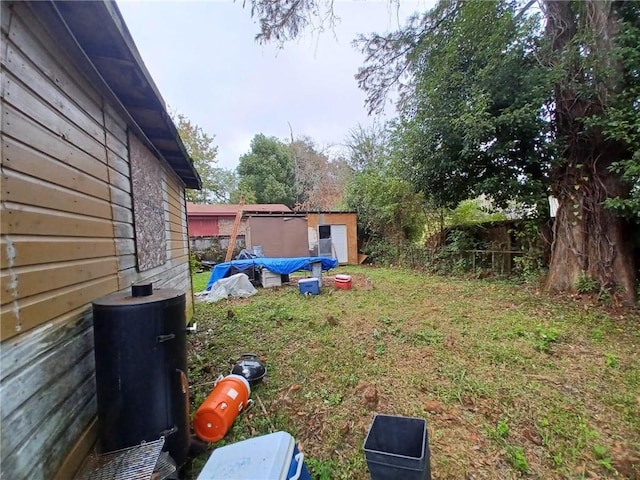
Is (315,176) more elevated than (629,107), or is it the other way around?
(315,176)

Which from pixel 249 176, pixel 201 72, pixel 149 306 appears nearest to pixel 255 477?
pixel 149 306

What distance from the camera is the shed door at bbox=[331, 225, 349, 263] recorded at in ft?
40.0

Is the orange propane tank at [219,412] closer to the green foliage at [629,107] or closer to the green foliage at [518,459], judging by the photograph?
the green foliage at [518,459]

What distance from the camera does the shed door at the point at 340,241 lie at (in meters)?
12.2

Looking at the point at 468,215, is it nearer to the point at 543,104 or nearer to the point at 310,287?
the point at 543,104

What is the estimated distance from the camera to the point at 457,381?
8.95ft

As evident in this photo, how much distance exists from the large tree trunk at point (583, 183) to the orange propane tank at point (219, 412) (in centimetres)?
571

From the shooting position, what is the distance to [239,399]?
7.45ft

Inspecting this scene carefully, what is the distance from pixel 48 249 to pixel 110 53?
1.18 metres

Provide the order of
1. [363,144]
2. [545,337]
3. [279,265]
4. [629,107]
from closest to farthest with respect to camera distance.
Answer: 1. [545,337]
2. [629,107]
3. [279,265]
4. [363,144]

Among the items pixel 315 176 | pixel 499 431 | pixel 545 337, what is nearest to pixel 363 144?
pixel 315 176

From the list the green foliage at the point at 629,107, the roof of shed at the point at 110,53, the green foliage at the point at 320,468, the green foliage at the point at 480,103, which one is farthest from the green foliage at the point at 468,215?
the roof of shed at the point at 110,53

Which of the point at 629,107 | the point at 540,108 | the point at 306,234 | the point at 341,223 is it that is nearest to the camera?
the point at 629,107

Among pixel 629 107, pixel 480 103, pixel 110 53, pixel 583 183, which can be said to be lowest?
pixel 583 183
